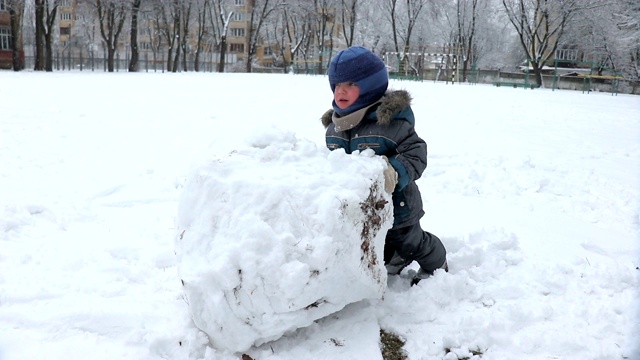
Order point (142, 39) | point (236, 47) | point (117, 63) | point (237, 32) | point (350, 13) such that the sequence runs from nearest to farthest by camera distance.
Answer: point (350, 13) → point (117, 63) → point (142, 39) → point (237, 32) → point (236, 47)

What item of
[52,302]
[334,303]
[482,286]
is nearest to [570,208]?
[482,286]

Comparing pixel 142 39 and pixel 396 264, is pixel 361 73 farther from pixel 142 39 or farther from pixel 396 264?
pixel 142 39

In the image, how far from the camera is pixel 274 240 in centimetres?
220

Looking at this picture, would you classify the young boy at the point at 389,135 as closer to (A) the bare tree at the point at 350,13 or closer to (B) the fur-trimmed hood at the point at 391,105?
(B) the fur-trimmed hood at the point at 391,105

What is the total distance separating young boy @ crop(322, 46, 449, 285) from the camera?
2.80 meters

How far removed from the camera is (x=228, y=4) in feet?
141

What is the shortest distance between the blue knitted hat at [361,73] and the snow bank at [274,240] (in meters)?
0.53

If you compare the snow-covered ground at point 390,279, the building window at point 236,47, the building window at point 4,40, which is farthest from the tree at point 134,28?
the building window at point 236,47

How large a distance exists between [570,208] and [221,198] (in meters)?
3.74

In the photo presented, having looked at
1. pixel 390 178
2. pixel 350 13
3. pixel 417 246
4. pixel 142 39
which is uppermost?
pixel 142 39

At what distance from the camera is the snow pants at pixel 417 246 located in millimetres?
3045

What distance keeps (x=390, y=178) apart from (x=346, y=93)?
62cm

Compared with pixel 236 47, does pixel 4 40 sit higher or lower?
lower

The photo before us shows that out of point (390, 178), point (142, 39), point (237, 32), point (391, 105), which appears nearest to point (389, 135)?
point (391, 105)
